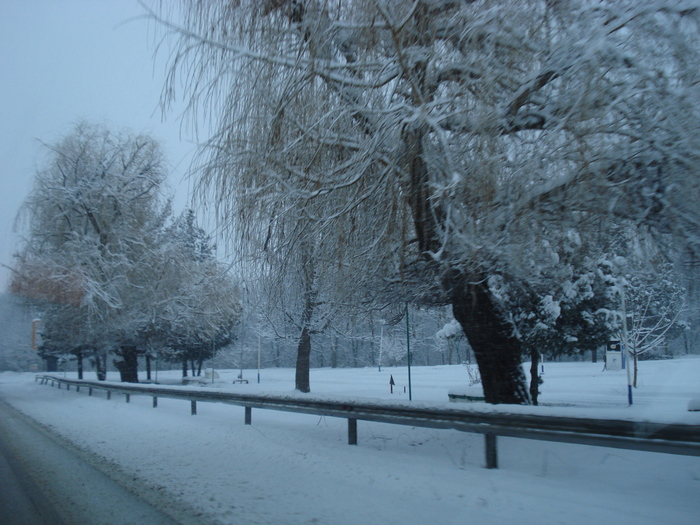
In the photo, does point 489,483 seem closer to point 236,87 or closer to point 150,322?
point 236,87

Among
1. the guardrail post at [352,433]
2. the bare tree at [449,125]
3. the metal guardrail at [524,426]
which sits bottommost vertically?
the guardrail post at [352,433]

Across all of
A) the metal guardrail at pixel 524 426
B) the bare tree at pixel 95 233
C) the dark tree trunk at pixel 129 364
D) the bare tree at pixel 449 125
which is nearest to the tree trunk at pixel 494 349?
the bare tree at pixel 449 125

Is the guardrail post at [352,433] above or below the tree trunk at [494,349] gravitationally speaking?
below

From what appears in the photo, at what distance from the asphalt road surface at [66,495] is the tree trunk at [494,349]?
16.3 ft

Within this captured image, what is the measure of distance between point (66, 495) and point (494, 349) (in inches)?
242

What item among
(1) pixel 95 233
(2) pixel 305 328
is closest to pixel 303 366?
(2) pixel 305 328

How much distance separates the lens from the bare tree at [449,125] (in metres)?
5.96

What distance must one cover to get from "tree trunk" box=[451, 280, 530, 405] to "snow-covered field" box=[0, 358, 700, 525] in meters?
0.91

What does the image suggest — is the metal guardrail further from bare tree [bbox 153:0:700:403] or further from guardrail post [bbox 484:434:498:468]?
bare tree [bbox 153:0:700:403]

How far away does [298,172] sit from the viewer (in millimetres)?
7195

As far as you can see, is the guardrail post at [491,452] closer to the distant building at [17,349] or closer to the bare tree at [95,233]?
the bare tree at [95,233]

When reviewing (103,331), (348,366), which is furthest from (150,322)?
(348,366)

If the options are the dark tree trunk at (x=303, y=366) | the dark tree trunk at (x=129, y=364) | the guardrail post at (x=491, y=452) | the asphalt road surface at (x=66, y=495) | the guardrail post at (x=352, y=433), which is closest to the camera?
the asphalt road surface at (x=66, y=495)

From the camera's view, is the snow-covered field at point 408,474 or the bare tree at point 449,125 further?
the bare tree at point 449,125
